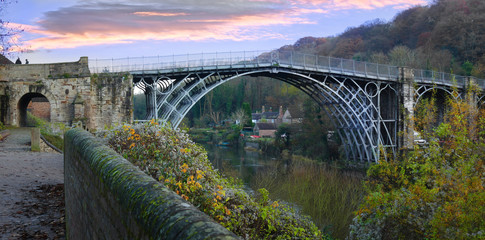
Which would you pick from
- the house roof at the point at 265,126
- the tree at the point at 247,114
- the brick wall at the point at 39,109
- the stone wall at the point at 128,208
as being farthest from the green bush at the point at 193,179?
the tree at the point at 247,114

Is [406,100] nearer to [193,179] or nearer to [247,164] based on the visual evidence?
[247,164]

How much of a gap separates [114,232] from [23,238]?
427cm

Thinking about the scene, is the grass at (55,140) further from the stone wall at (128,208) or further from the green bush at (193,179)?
the stone wall at (128,208)

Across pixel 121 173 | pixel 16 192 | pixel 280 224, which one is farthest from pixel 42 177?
pixel 121 173

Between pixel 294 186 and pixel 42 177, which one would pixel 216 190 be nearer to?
pixel 42 177

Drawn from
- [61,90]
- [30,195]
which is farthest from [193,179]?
[61,90]

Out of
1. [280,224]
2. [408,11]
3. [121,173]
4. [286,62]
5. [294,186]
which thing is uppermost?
[408,11]

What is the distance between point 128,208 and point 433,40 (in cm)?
5462

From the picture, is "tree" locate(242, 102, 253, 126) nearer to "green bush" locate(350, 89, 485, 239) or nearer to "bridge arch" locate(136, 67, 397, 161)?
"bridge arch" locate(136, 67, 397, 161)

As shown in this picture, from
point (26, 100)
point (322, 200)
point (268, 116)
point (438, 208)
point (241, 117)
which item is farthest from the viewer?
point (268, 116)

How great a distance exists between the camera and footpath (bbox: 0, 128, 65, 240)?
6.80 m

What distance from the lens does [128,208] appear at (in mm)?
2562

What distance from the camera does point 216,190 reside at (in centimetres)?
548

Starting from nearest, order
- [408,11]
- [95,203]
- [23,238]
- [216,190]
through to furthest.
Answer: [95,203], [216,190], [23,238], [408,11]
